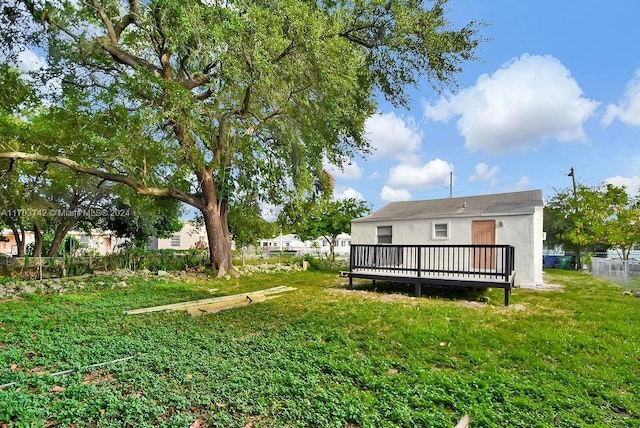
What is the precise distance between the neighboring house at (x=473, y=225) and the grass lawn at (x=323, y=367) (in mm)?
4001

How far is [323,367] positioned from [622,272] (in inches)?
467

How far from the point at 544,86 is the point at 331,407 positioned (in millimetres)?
11227

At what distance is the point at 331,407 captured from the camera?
2900 mm

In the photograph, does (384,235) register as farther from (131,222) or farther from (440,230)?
(131,222)

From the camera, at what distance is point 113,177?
37.6 feet

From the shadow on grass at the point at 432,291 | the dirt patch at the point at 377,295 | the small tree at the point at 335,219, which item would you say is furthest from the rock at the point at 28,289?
the small tree at the point at 335,219

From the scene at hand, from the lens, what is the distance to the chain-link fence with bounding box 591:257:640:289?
10031mm

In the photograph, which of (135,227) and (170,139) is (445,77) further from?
(135,227)

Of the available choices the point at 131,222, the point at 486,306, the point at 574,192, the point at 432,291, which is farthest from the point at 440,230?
the point at 131,222

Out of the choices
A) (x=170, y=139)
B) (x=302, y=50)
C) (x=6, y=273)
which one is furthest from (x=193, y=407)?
(x=6, y=273)

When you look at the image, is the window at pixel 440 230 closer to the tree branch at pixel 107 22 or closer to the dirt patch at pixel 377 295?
the dirt patch at pixel 377 295

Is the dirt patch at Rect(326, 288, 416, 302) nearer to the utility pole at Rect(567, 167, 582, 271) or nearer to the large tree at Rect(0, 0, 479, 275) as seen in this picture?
the large tree at Rect(0, 0, 479, 275)

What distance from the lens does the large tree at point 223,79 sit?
8258mm

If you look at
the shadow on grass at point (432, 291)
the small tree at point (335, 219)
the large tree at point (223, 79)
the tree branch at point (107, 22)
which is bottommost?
the shadow on grass at point (432, 291)
